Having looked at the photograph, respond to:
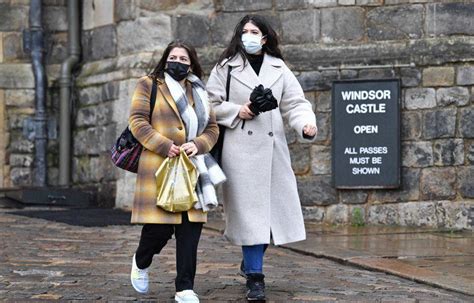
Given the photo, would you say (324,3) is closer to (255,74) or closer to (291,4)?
(291,4)

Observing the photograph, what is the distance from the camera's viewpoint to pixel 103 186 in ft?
42.2

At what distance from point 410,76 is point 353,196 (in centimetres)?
126

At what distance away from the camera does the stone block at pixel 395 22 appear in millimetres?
11266

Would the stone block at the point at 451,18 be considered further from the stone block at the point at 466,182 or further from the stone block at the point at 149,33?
the stone block at the point at 149,33

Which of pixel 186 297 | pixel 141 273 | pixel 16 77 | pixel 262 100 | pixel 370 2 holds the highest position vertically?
pixel 370 2

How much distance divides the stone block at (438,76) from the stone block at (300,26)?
3.79ft

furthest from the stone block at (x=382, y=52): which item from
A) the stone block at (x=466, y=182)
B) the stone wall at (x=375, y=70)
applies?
the stone block at (x=466, y=182)

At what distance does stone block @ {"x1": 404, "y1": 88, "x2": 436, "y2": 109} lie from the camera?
11.1m

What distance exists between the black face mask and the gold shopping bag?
470 mm

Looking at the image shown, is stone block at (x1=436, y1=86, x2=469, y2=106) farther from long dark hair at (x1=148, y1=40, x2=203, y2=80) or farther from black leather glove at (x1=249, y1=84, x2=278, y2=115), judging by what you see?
long dark hair at (x1=148, y1=40, x2=203, y2=80)

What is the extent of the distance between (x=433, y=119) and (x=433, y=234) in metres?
1.18

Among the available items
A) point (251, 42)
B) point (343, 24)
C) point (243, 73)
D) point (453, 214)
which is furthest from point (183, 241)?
point (343, 24)

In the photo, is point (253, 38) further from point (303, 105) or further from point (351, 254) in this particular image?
point (351, 254)

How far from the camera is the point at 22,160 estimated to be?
1359 cm
